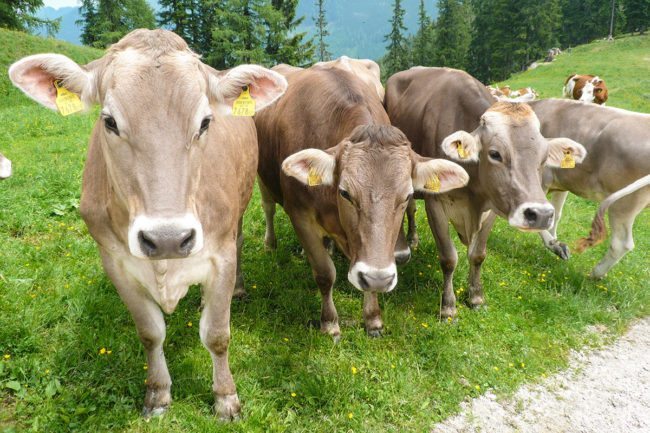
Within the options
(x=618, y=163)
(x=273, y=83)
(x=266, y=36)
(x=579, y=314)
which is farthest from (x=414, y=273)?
(x=266, y=36)

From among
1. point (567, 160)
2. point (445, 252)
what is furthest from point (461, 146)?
point (567, 160)

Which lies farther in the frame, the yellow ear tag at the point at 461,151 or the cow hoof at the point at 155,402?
the yellow ear tag at the point at 461,151

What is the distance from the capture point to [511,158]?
14.3 ft

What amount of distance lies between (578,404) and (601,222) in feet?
6.89

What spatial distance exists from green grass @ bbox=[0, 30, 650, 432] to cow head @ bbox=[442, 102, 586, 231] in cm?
139

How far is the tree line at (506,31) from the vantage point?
5525cm

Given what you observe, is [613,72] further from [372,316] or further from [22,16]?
[22,16]

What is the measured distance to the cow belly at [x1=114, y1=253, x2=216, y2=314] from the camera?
9.75 ft

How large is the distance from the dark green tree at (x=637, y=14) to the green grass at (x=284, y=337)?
65.4 metres

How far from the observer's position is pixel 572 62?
37.3 metres

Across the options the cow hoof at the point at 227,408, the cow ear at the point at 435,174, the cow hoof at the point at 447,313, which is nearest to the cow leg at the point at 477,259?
the cow hoof at the point at 447,313

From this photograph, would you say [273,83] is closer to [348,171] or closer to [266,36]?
[348,171]

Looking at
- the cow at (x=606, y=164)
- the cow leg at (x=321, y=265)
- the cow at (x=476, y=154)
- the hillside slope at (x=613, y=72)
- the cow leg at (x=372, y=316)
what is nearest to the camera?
the cow at (x=476, y=154)

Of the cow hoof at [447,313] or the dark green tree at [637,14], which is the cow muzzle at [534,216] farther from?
the dark green tree at [637,14]
